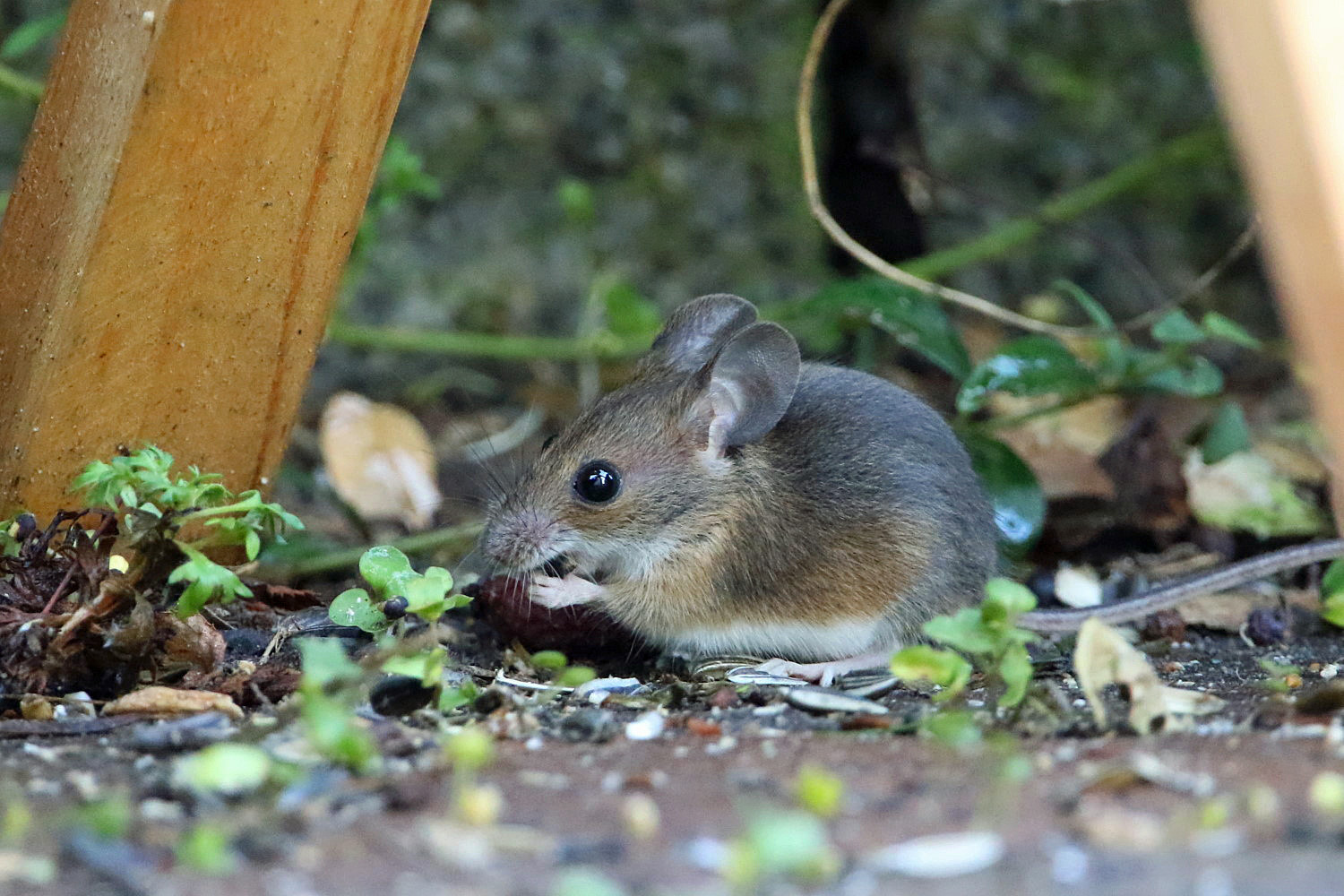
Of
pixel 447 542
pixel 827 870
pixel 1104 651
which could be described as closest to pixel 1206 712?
pixel 1104 651

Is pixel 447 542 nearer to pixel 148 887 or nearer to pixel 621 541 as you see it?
pixel 621 541

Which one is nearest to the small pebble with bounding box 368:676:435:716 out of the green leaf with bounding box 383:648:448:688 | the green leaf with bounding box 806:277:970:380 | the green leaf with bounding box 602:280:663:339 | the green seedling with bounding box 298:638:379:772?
the green leaf with bounding box 383:648:448:688

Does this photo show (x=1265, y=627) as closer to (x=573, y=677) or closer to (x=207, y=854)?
(x=573, y=677)

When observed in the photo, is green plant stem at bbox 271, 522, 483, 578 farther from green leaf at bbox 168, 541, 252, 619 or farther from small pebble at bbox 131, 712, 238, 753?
small pebble at bbox 131, 712, 238, 753

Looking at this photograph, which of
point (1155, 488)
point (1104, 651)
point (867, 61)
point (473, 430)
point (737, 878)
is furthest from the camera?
point (473, 430)

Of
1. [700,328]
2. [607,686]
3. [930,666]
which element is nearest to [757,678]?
[607,686]

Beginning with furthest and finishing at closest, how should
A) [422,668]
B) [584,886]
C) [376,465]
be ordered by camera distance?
[376,465]
[422,668]
[584,886]
